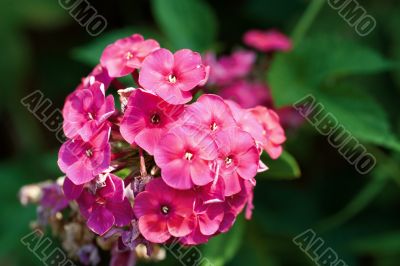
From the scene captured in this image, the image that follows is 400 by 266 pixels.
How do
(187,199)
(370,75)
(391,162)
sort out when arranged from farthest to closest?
1. (370,75)
2. (391,162)
3. (187,199)

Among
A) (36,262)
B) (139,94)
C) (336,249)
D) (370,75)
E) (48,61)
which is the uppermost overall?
(370,75)

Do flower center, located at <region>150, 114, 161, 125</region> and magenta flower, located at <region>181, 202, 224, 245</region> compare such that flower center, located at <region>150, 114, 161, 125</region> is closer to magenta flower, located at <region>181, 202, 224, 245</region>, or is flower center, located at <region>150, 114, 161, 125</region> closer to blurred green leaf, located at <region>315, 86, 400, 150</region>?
magenta flower, located at <region>181, 202, 224, 245</region>

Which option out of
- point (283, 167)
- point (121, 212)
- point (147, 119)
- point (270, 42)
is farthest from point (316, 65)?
→ point (121, 212)

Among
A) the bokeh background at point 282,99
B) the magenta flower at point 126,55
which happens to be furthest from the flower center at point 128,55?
the bokeh background at point 282,99

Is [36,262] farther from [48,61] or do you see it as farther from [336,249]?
[336,249]

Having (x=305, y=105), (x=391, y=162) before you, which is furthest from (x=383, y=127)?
(x=391, y=162)

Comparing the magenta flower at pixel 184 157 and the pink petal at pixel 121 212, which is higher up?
the magenta flower at pixel 184 157

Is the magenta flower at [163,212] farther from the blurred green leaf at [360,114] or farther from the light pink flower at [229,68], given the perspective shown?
the light pink flower at [229,68]
